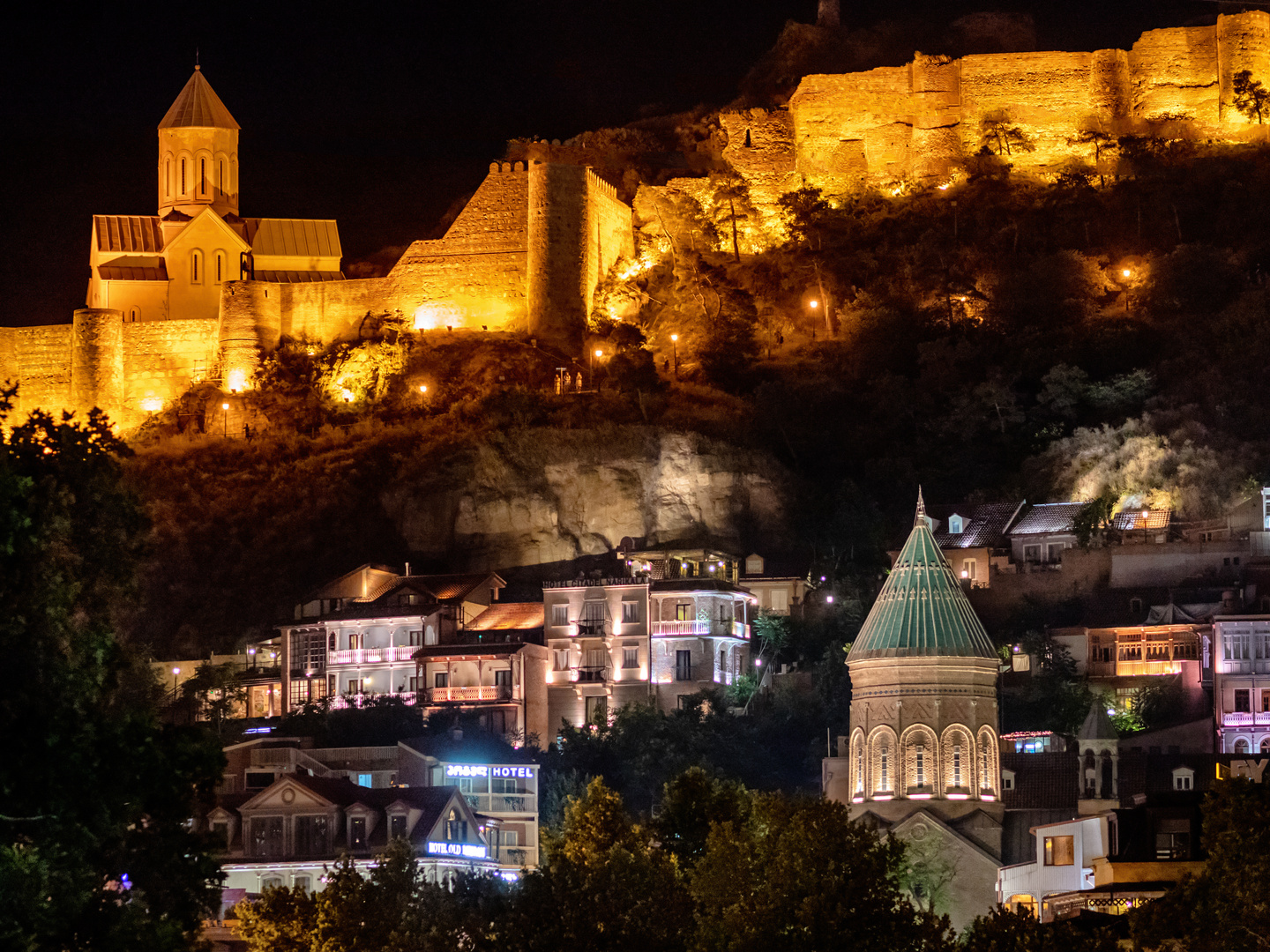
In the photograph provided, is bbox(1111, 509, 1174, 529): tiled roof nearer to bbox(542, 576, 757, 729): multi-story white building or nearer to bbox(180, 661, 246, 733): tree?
bbox(542, 576, 757, 729): multi-story white building

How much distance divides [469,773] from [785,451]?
23.8 meters

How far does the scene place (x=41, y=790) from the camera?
100 ft

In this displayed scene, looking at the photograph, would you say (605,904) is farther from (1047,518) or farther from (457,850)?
(1047,518)

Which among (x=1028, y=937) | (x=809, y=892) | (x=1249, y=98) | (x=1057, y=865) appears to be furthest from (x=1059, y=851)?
(x=1249, y=98)

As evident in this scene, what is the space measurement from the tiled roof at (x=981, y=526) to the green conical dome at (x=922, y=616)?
19.7 metres

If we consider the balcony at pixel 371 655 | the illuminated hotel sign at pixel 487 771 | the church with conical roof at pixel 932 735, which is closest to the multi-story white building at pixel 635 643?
the balcony at pixel 371 655

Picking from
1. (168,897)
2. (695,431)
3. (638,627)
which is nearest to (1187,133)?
(695,431)

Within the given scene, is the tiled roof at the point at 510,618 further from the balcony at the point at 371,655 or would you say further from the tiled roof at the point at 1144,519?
the tiled roof at the point at 1144,519

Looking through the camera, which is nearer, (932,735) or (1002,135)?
(932,735)

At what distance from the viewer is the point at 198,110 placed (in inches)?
3824

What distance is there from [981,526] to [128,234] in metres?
37.5

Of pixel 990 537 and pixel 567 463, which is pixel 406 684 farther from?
pixel 990 537

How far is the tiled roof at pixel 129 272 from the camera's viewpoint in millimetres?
95250

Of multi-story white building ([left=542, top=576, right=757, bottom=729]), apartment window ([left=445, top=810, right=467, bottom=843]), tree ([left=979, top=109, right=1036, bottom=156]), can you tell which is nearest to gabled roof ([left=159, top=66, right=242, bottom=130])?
tree ([left=979, top=109, right=1036, bottom=156])
